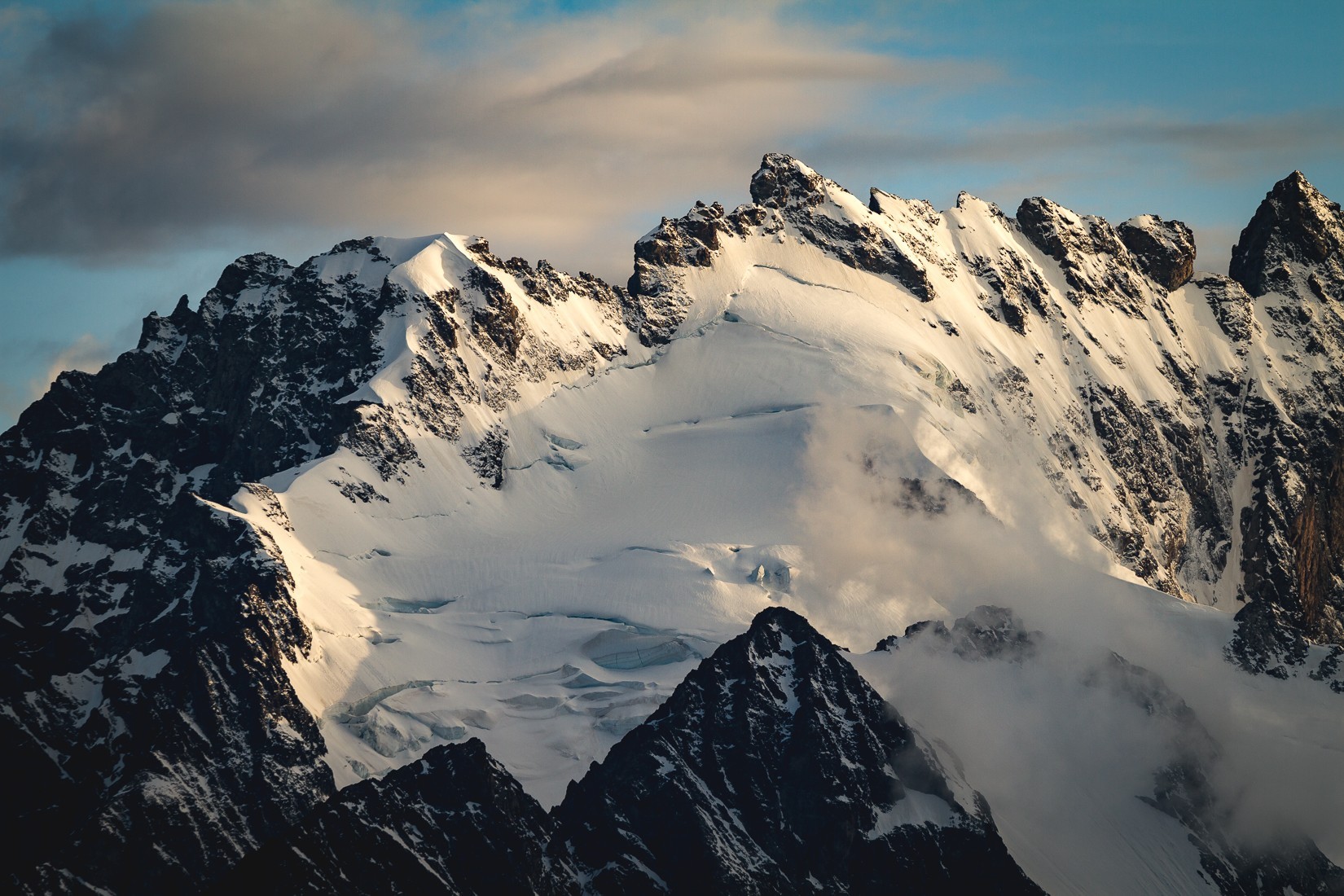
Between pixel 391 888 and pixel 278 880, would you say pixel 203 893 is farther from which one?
pixel 391 888

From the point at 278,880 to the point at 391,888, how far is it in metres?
12.7

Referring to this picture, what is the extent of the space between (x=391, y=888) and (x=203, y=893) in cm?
1870

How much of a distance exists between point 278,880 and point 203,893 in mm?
6701

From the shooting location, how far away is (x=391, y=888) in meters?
200

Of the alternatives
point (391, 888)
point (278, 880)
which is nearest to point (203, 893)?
point (278, 880)

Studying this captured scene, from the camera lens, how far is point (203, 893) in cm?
18950

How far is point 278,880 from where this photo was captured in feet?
628
